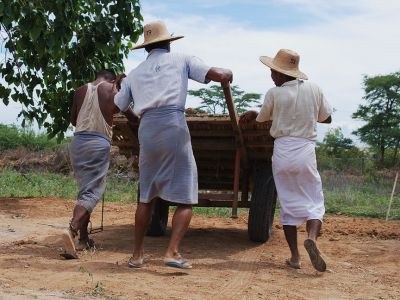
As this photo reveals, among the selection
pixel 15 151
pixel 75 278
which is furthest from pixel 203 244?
pixel 15 151

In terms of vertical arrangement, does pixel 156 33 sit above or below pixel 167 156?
above

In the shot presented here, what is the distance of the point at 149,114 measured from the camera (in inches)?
205

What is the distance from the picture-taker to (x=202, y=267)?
5.46 metres

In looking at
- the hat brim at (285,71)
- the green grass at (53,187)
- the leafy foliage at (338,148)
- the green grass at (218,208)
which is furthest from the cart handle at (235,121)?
the leafy foliage at (338,148)

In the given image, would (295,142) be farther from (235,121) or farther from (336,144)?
(336,144)

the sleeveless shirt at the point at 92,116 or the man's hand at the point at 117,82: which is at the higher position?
the man's hand at the point at 117,82

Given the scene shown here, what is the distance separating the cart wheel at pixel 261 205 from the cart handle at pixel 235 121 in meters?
0.25

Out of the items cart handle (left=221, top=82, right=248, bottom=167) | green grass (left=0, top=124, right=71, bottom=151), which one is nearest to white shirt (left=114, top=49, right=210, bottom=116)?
cart handle (left=221, top=82, right=248, bottom=167)

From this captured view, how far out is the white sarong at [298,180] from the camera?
5.60m

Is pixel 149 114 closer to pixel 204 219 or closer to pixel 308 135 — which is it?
pixel 308 135

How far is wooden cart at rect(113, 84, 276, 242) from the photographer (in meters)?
6.54

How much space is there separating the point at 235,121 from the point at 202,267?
5.09 feet

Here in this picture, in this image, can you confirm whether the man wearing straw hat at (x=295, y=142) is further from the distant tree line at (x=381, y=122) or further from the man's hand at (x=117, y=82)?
the distant tree line at (x=381, y=122)

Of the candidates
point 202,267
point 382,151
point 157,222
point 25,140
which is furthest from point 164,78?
point 382,151
